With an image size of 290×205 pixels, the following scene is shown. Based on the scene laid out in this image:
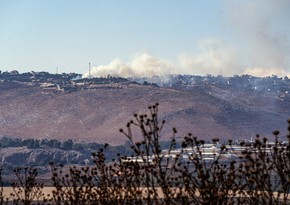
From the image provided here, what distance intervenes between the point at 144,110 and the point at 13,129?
3764 cm

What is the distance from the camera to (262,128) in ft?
627

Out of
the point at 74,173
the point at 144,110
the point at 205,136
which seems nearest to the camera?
the point at 74,173

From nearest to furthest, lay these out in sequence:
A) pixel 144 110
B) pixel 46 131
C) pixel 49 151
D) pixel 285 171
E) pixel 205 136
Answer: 1. pixel 285 171
2. pixel 49 151
3. pixel 205 136
4. pixel 46 131
5. pixel 144 110

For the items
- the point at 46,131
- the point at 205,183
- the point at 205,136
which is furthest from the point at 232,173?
the point at 46,131

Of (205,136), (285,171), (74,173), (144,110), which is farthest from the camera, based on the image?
(144,110)

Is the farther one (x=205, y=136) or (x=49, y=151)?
(x=205, y=136)

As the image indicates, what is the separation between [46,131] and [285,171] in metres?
179

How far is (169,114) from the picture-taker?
623 feet

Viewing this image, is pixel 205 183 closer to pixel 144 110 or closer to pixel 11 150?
pixel 11 150

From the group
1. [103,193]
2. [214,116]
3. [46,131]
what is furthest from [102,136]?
[103,193]

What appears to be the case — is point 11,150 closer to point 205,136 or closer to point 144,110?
point 205,136

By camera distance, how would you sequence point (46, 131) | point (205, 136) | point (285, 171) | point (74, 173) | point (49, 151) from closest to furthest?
point (285, 171), point (74, 173), point (49, 151), point (205, 136), point (46, 131)

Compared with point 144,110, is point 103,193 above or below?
below

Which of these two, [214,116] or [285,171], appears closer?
[285,171]
